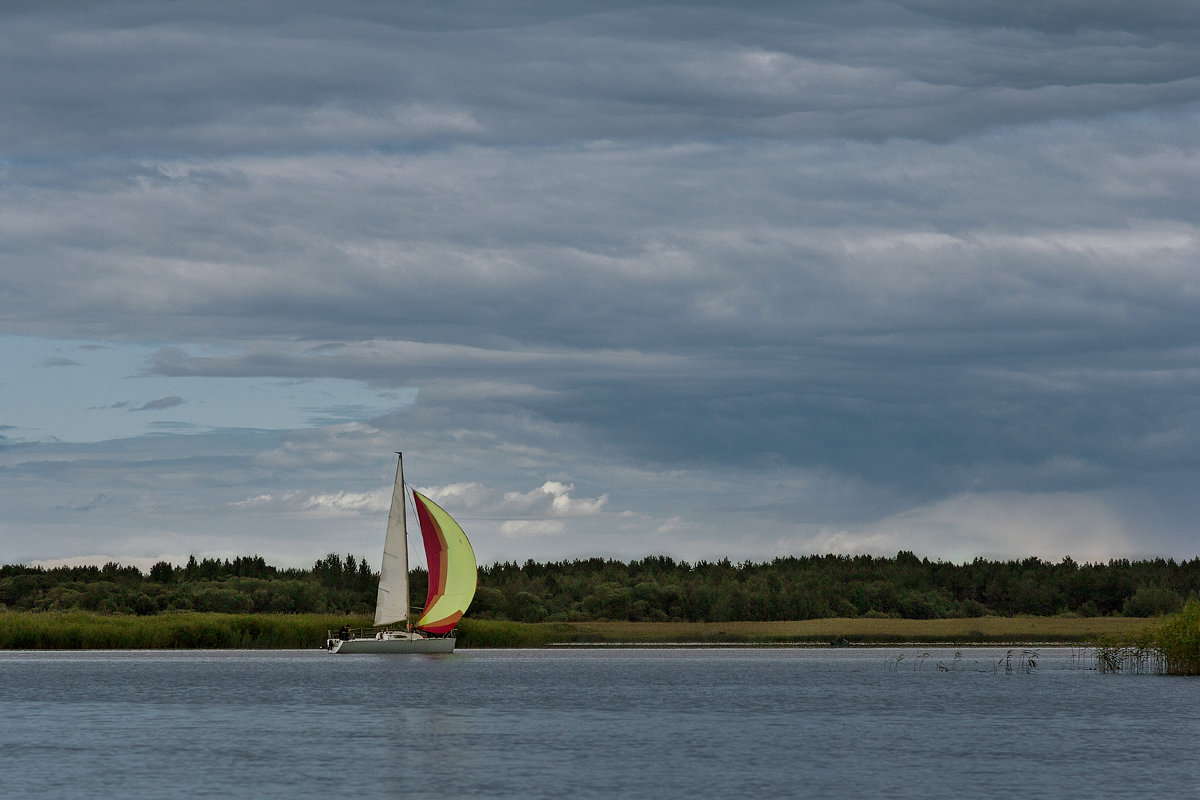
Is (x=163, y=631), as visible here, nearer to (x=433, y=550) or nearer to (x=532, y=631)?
(x=433, y=550)

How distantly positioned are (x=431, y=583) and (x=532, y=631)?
89.3ft

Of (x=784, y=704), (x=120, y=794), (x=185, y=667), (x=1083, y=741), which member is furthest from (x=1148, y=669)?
(x=120, y=794)

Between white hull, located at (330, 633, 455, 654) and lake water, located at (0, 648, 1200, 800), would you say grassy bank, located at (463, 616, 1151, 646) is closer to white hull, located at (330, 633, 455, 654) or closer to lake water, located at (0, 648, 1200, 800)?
white hull, located at (330, 633, 455, 654)

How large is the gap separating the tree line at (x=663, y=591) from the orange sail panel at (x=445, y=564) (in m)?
26.2

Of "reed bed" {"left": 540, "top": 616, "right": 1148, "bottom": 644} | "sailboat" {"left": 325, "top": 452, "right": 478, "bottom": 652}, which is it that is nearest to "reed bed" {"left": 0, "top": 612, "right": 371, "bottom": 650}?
"sailboat" {"left": 325, "top": 452, "right": 478, "bottom": 652}

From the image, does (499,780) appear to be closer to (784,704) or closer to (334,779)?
(334,779)

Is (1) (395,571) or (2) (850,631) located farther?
(2) (850,631)

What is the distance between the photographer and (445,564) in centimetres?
8856

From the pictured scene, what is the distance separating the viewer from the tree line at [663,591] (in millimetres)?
122500

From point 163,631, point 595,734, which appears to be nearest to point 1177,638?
point 595,734

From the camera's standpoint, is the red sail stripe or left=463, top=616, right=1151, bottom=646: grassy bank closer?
the red sail stripe

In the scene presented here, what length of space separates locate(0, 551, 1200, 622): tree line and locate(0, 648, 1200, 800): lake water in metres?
43.9

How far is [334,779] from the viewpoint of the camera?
1329 inches

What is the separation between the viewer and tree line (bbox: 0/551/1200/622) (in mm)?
122500
